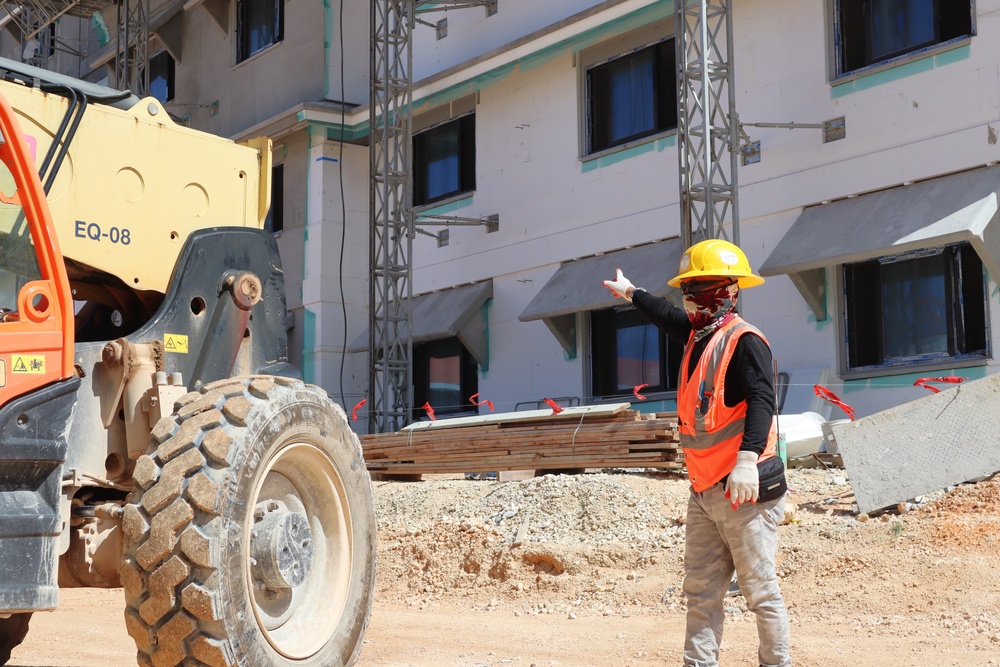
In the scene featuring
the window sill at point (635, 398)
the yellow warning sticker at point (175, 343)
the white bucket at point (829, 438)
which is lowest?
the white bucket at point (829, 438)

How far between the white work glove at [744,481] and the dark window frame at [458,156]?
16.8 m

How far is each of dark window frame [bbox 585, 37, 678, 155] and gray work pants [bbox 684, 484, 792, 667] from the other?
1315 cm

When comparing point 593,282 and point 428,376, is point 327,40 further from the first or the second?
point 593,282

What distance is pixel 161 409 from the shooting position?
5781 mm

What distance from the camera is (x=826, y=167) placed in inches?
631

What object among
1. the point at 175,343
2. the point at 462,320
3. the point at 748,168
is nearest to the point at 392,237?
the point at 462,320

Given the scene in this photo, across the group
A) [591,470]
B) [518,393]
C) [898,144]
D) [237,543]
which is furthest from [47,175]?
[518,393]

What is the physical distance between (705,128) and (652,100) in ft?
10.7

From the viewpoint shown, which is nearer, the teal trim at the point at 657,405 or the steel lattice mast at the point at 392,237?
the teal trim at the point at 657,405

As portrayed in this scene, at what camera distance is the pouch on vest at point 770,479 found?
5652mm

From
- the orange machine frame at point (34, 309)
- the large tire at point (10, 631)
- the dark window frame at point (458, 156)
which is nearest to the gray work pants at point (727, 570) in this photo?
the orange machine frame at point (34, 309)

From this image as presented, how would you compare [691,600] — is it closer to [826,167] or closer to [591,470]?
[591,470]

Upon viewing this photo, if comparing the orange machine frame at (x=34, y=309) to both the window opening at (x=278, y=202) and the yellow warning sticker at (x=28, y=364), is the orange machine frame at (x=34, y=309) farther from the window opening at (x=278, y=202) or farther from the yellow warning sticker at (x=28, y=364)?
the window opening at (x=278, y=202)

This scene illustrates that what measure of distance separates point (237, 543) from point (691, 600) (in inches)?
85.8
